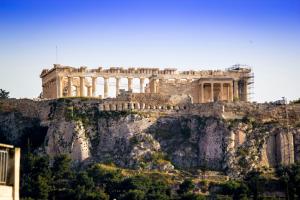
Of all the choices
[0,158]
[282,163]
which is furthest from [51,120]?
[0,158]

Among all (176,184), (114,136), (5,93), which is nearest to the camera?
(176,184)

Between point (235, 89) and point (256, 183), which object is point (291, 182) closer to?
point (256, 183)

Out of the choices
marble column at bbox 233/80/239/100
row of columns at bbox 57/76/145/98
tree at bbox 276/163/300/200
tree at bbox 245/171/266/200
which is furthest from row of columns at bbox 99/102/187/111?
tree at bbox 276/163/300/200

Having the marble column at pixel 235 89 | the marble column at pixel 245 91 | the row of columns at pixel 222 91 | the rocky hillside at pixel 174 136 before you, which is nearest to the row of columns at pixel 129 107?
the rocky hillside at pixel 174 136

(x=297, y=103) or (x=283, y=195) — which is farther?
(x=297, y=103)

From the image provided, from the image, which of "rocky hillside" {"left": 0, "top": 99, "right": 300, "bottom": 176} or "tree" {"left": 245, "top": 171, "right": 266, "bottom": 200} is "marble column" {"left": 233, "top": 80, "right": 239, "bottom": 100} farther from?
"tree" {"left": 245, "top": 171, "right": 266, "bottom": 200}

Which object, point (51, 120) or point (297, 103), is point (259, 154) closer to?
point (297, 103)

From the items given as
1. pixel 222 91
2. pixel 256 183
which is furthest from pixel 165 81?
pixel 256 183

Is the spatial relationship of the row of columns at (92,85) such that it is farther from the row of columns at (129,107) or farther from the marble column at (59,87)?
the row of columns at (129,107)
